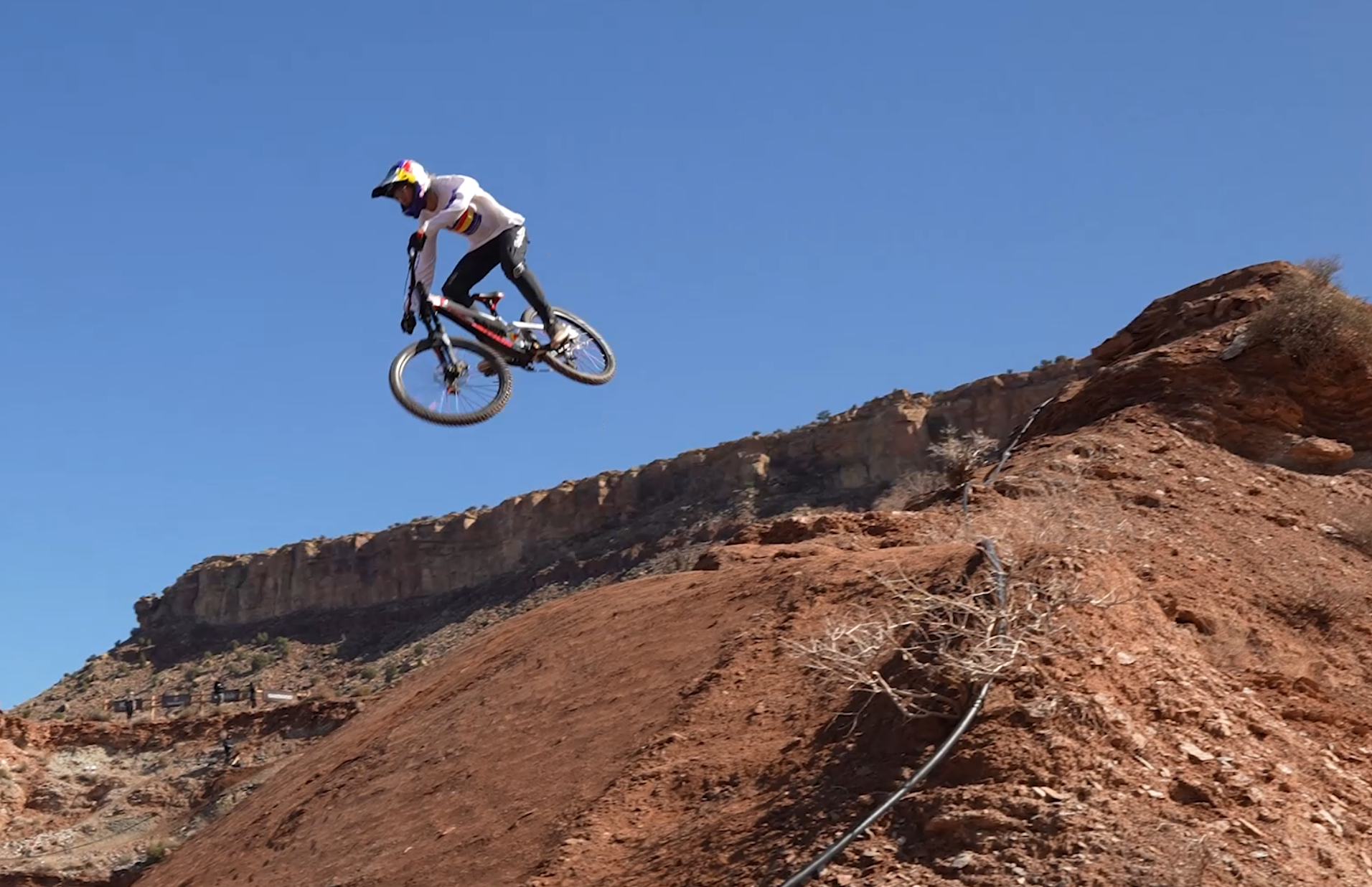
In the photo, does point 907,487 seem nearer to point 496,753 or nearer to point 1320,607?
point 1320,607

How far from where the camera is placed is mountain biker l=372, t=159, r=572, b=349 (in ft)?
42.9

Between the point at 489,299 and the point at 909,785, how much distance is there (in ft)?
21.6

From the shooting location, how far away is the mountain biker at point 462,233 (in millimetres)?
13078

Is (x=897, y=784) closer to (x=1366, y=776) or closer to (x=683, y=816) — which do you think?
(x=683, y=816)

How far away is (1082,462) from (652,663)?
6.18m

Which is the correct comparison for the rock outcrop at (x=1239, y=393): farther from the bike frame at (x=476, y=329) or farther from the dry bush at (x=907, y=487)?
the dry bush at (x=907, y=487)

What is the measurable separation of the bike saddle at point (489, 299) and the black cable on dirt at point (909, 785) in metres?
5.70

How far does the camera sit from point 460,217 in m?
13.4

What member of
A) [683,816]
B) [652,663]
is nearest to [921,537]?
[652,663]

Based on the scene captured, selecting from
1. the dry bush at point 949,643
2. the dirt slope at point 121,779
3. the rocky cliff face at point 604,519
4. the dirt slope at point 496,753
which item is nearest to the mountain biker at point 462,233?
the dirt slope at point 496,753

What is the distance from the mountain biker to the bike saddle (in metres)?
→ 0.06

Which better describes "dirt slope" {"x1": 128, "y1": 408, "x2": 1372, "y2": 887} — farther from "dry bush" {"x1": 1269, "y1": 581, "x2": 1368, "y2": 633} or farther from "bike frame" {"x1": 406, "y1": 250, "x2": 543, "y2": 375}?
"bike frame" {"x1": 406, "y1": 250, "x2": 543, "y2": 375}

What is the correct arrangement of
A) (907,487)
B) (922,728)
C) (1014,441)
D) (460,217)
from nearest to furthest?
(922,728) → (460,217) → (1014,441) → (907,487)

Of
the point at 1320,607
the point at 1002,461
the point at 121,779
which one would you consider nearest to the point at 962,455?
the point at 1002,461
